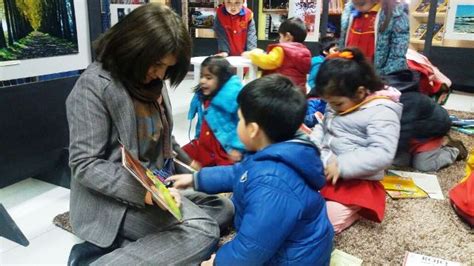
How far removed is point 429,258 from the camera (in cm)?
149

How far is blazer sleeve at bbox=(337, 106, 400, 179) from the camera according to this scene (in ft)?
5.21

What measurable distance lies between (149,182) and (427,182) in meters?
1.66

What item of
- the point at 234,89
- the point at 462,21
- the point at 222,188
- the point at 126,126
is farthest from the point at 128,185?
the point at 462,21

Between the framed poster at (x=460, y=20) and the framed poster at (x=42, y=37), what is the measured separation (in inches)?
166

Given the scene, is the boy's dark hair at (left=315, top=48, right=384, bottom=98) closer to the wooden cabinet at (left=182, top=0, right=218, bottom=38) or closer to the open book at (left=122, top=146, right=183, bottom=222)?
the open book at (left=122, top=146, right=183, bottom=222)

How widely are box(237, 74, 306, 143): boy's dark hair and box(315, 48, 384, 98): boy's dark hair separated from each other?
0.54 metres

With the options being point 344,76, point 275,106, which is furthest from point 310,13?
point 275,106

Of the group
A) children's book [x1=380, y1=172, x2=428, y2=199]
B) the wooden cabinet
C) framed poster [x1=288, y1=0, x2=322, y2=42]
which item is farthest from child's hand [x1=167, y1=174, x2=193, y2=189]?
the wooden cabinet

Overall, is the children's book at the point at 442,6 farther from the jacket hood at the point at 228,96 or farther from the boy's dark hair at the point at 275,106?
the boy's dark hair at the point at 275,106

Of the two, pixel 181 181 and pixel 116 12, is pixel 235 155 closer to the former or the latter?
pixel 181 181

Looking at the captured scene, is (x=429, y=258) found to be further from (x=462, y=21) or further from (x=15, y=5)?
(x=462, y=21)

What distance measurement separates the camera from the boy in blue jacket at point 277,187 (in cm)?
105

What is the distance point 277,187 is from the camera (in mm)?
1054

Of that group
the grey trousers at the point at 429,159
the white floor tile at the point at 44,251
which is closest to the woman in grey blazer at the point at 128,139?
the white floor tile at the point at 44,251
